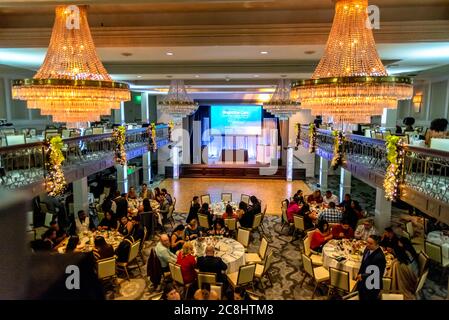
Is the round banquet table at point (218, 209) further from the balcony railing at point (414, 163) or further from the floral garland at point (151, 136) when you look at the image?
the floral garland at point (151, 136)

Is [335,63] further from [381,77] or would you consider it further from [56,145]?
[56,145]

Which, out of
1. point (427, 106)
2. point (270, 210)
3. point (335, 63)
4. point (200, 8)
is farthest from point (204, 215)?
point (427, 106)

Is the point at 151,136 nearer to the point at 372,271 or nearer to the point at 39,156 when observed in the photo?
the point at 39,156

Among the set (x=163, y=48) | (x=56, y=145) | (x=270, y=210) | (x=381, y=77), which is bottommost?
(x=270, y=210)

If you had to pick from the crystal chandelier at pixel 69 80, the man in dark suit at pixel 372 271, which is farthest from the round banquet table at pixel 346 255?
the crystal chandelier at pixel 69 80

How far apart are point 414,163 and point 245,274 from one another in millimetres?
4099

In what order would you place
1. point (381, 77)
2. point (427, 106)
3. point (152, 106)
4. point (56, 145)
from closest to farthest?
point (381, 77) → point (56, 145) → point (427, 106) → point (152, 106)

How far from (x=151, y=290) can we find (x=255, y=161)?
16317 mm

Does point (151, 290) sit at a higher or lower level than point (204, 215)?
lower

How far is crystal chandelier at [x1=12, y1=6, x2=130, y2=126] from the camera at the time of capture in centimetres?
446

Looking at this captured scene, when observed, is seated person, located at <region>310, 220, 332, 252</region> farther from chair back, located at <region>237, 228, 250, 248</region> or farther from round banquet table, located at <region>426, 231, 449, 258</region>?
round banquet table, located at <region>426, 231, 449, 258</region>

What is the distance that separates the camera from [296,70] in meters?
9.76

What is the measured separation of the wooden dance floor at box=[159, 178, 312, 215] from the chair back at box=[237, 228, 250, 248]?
532 centimetres

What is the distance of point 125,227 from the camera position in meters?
8.84
